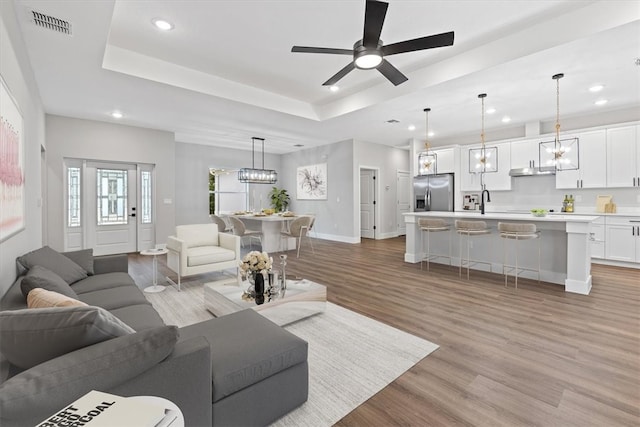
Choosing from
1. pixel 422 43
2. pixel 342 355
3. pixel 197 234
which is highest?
pixel 422 43

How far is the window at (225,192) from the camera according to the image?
922cm

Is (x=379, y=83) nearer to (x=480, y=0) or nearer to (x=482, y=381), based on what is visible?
(x=480, y=0)

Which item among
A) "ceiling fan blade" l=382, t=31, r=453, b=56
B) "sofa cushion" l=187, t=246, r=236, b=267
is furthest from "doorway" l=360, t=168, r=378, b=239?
"ceiling fan blade" l=382, t=31, r=453, b=56

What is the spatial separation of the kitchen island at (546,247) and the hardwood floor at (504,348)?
0.27m

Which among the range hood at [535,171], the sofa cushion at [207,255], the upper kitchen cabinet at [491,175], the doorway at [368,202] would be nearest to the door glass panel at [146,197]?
the sofa cushion at [207,255]

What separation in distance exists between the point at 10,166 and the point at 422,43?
3.37 metres

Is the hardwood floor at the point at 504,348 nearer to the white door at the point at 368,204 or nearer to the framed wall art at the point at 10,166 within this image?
the framed wall art at the point at 10,166

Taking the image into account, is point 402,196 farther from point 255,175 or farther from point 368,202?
point 255,175

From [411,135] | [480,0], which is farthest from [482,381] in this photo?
[411,135]

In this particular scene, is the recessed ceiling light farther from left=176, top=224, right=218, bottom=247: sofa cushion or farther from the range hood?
the range hood

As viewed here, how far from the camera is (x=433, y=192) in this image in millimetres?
7941

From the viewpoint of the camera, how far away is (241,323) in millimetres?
1990

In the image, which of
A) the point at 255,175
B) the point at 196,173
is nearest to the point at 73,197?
the point at 196,173

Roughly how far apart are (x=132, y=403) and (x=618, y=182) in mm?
7560
